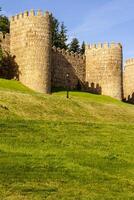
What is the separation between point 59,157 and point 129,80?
52557 mm

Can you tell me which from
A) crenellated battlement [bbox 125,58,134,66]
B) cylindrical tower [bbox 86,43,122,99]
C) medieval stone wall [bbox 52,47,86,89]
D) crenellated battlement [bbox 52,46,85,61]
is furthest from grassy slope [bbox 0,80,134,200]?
crenellated battlement [bbox 125,58,134,66]

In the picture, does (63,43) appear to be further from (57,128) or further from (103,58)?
(57,128)

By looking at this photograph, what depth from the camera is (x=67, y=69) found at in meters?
63.2

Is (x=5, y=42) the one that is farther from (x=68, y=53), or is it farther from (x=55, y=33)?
(x=55, y=33)

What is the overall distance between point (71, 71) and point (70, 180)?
48.9 metres

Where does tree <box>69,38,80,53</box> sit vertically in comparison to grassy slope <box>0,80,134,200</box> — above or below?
above

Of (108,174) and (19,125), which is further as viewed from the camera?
(19,125)

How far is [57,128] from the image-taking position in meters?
26.9

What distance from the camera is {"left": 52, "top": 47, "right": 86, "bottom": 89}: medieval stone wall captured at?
6056 cm

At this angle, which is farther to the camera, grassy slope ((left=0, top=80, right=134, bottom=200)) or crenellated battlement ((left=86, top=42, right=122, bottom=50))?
crenellated battlement ((left=86, top=42, right=122, bottom=50))

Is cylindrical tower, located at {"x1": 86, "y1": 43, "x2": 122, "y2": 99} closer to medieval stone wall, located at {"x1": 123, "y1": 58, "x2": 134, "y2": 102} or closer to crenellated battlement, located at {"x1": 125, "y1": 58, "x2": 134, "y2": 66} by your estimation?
medieval stone wall, located at {"x1": 123, "y1": 58, "x2": 134, "y2": 102}

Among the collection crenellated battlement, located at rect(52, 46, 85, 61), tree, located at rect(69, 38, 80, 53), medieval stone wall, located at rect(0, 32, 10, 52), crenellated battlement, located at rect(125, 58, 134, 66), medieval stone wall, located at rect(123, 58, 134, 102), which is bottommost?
medieval stone wall, located at rect(123, 58, 134, 102)

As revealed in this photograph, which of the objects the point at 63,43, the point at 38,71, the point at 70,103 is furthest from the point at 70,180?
the point at 63,43

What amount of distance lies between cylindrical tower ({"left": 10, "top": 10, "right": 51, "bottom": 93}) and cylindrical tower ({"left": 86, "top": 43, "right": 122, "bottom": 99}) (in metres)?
12.8
